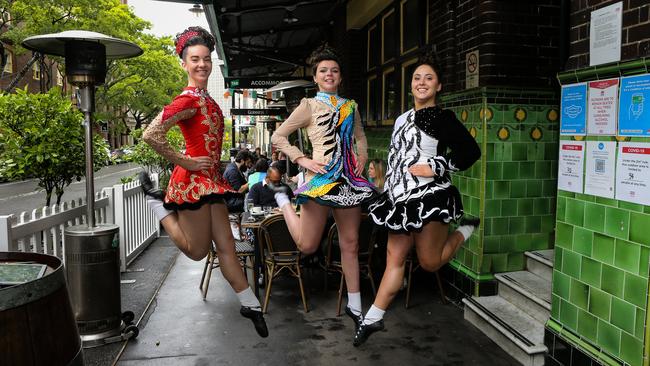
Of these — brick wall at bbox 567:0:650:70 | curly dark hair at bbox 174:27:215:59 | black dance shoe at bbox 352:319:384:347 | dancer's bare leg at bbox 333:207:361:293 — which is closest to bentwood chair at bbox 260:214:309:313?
dancer's bare leg at bbox 333:207:361:293

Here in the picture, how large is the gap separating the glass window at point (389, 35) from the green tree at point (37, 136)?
4389 mm

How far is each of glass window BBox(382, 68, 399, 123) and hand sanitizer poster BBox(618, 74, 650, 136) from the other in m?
4.56

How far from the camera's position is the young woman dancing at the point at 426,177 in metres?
2.83

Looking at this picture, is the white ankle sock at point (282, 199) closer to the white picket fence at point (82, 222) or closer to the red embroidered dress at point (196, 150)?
the red embroidered dress at point (196, 150)

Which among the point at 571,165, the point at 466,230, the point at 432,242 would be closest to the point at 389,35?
the point at 571,165

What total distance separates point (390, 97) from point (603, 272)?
5018mm

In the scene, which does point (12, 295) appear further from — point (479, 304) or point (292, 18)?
point (292, 18)

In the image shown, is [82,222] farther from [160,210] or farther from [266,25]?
[266,25]

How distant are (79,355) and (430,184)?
74.8 inches

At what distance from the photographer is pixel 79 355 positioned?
189 centimetres

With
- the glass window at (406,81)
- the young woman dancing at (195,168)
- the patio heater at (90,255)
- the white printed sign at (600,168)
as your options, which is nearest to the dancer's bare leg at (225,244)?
the young woman dancing at (195,168)

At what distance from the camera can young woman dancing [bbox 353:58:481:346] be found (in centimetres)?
283

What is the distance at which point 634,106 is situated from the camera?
2.84m

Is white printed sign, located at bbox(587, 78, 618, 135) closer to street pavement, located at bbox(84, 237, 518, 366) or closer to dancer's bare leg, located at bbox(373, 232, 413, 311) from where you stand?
Result: dancer's bare leg, located at bbox(373, 232, 413, 311)
